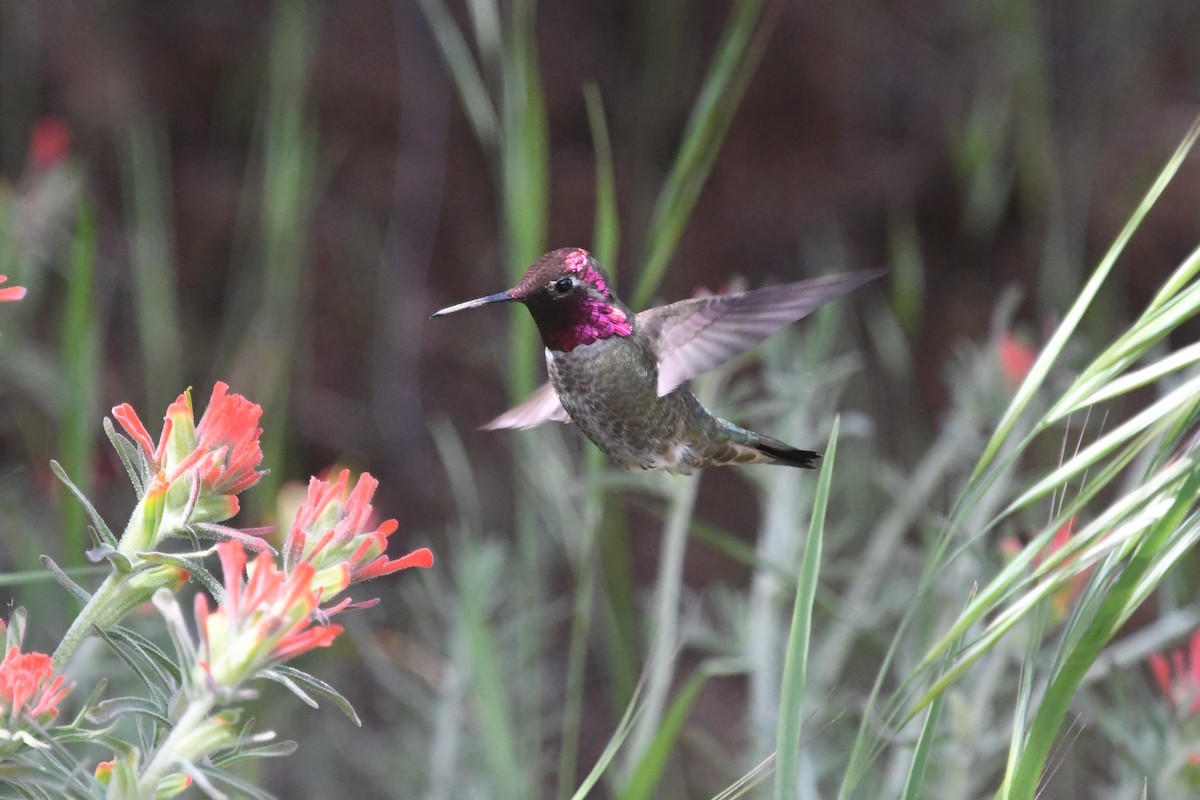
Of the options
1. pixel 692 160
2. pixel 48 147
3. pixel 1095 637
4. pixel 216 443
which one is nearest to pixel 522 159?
pixel 692 160

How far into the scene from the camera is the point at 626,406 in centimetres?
147

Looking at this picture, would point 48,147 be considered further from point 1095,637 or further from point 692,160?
point 1095,637

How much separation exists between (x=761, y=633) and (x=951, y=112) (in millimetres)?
2307

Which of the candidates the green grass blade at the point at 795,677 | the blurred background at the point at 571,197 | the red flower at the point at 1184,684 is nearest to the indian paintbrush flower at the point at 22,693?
the green grass blade at the point at 795,677

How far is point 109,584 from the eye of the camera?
93cm

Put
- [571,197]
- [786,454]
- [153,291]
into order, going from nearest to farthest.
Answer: [786,454], [153,291], [571,197]

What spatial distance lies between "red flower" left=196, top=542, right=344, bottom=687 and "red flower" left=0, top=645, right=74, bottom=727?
0.37ft

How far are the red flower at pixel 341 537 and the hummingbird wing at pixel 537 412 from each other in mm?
505

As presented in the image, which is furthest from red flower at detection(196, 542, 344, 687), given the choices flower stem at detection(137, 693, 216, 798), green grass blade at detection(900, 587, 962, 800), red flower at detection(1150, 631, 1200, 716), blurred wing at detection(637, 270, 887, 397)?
red flower at detection(1150, 631, 1200, 716)

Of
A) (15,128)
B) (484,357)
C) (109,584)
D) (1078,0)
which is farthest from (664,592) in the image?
(1078,0)

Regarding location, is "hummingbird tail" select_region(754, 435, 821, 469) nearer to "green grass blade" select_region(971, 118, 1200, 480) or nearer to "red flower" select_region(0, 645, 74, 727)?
"green grass blade" select_region(971, 118, 1200, 480)

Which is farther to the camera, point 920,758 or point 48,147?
point 48,147

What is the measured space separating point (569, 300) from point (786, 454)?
320 mm

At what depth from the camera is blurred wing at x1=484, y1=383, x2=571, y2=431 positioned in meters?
1.53
